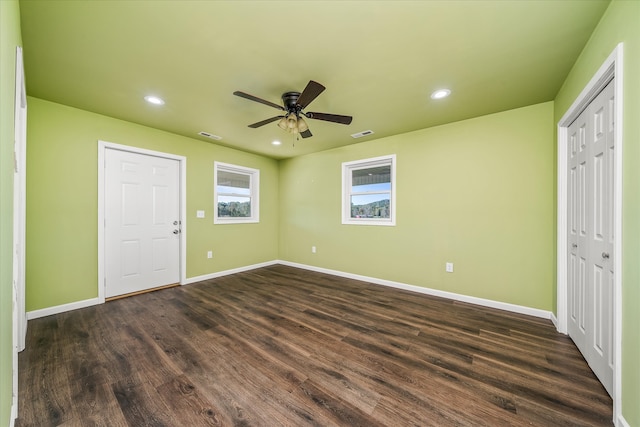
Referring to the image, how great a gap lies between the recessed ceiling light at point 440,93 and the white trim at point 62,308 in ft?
15.7

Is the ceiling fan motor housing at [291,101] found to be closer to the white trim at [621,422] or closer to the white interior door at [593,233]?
the white interior door at [593,233]

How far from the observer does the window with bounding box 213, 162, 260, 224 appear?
15.3ft

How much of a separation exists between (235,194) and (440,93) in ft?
12.9

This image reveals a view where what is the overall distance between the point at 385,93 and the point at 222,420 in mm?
3029

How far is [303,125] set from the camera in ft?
8.37

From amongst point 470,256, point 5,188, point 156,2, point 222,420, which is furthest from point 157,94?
point 470,256

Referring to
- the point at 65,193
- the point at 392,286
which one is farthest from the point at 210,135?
the point at 392,286

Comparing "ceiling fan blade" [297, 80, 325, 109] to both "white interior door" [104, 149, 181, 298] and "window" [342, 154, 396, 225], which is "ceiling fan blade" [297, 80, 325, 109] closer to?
"window" [342, 154, 396, 225]

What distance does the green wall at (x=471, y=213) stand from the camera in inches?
113

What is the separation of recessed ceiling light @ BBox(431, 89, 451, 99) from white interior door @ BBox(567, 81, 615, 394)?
1.10 meters

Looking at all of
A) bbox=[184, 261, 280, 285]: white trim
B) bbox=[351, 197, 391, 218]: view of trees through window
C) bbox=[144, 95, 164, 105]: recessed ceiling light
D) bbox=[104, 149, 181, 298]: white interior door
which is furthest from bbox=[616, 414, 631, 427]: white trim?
bbox=[104, 149, 181, 298]: white interior door

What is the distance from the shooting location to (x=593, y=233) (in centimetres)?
189

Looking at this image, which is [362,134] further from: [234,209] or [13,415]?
[13,415]

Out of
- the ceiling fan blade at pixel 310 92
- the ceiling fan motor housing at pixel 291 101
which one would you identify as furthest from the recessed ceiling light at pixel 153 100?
the ceiling fan blade at pixel 310 92
